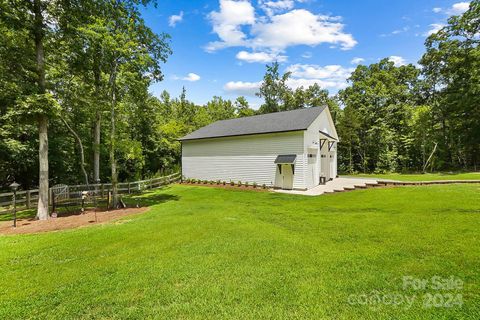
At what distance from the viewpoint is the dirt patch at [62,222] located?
8578mm

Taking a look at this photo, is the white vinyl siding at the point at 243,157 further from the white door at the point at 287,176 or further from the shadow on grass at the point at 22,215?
the shadow on grass at the point at 22,215

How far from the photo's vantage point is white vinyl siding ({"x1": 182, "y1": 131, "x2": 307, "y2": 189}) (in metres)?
16.5

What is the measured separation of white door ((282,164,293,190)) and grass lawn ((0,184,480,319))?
27.7ft

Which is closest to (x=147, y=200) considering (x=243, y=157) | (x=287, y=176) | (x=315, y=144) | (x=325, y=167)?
(x=243, y=157)

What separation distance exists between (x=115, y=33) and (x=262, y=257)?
12.6 metres

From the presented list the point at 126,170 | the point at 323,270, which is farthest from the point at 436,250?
the point at 126,170

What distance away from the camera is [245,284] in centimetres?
380

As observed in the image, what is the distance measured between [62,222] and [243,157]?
1246 cm

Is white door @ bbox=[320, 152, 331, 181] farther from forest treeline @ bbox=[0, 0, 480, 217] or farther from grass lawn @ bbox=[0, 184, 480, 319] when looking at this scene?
grass lawn @ bbox=[0, 184, 480, 319]

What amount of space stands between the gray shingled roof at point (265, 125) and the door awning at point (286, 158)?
1.80 meters

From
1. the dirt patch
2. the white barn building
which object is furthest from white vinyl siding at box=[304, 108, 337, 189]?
the dirt patch

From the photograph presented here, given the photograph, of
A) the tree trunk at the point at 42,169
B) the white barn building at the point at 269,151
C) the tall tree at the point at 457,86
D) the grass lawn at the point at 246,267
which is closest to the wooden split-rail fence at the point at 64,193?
the tree trunk at the point at 42,169

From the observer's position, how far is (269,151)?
17688 mm

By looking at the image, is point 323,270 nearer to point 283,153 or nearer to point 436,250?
point 436,250
